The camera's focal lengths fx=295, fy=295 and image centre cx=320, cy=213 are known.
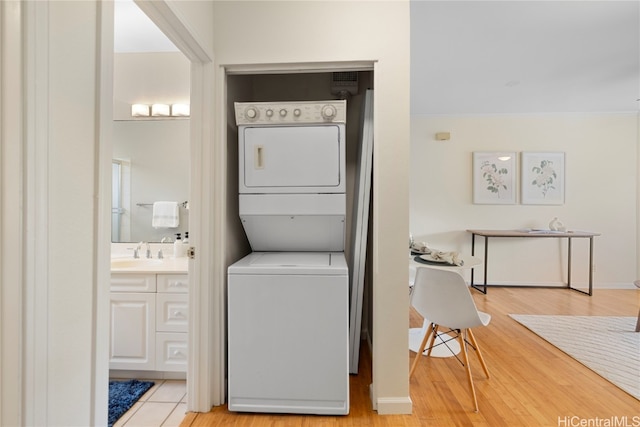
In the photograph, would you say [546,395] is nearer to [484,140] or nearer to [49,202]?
[49,202]

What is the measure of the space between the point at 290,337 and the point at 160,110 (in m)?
2.20

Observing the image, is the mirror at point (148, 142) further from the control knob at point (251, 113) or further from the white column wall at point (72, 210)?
the white column wall at point (72, 210)

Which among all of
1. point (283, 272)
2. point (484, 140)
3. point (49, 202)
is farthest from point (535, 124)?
point (49, 202)

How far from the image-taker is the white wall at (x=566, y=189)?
4402 mm

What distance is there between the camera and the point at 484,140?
176 inches

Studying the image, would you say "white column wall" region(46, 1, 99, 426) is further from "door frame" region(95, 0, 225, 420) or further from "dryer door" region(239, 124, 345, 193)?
"dryer door" region(239, 124, 345, 193)

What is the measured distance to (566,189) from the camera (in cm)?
444

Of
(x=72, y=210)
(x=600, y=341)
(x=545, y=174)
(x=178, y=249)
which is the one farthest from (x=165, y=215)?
(x=545, y=174)

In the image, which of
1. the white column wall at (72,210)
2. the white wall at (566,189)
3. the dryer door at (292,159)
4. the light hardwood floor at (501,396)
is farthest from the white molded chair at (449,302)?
the white wall at (566,189)

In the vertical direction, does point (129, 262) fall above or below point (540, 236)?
below

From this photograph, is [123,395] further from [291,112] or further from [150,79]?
[150,79]

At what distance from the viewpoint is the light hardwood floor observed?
167 cm

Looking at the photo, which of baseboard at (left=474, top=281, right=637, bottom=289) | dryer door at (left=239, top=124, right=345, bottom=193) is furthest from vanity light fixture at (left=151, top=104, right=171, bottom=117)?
baseboard at (left=474, top=281, right=637, bottom=289)

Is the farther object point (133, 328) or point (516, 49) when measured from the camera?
point (516, 49)
